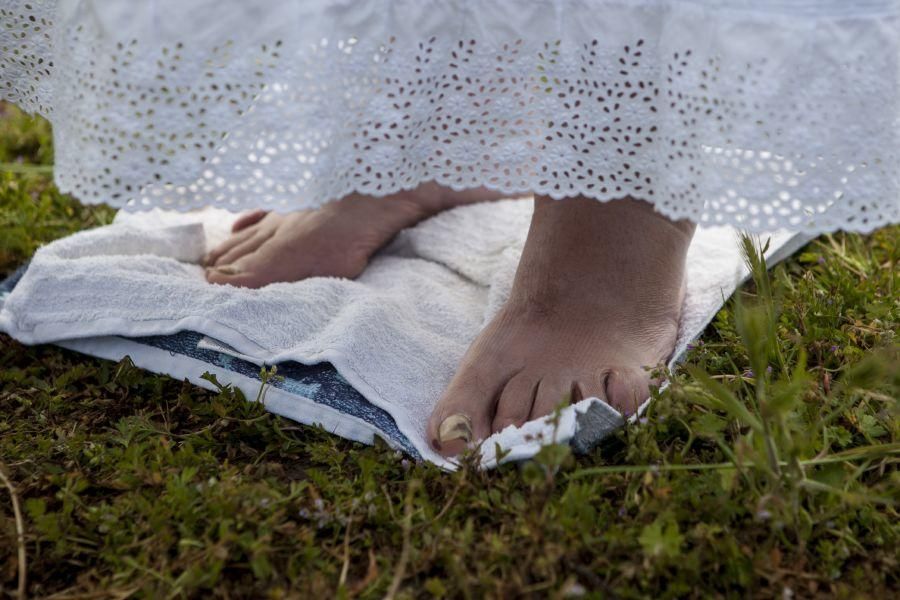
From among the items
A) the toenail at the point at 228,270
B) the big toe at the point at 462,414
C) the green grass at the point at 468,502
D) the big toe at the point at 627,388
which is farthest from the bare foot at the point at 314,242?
the big toe at the point at 627,388

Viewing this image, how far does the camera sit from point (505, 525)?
0.96 meters

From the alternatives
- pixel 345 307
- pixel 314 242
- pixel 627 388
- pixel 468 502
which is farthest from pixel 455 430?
pixel 314 242

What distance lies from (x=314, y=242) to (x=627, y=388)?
66 cm

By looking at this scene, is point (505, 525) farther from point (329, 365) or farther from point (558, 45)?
point (558, 45)

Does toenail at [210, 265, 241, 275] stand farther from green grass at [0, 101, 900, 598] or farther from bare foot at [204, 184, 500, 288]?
green grass at [0, 101, 900, 598]

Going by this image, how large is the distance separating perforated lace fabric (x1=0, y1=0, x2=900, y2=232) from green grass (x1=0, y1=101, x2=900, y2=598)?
6.8 inches

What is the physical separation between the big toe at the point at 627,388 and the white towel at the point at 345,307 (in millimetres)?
63

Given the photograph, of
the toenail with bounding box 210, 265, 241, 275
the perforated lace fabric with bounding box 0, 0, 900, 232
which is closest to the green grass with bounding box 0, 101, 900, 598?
the perforated lace fabric with bounding box 0, 0, 900, 232

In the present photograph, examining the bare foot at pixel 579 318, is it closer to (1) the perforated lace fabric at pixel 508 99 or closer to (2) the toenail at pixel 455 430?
(2) the toenail at pixel 455 430

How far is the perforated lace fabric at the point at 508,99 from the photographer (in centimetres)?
96

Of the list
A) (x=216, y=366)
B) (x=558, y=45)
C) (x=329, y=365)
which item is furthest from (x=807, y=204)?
(x=216, y=366)

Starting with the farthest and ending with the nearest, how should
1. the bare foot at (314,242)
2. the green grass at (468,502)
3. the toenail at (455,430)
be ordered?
the bare foot at (314,242), the toenail at (455,430), the green grass at (468,502)

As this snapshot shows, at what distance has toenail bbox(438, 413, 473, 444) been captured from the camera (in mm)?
1135

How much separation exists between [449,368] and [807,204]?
569mm
